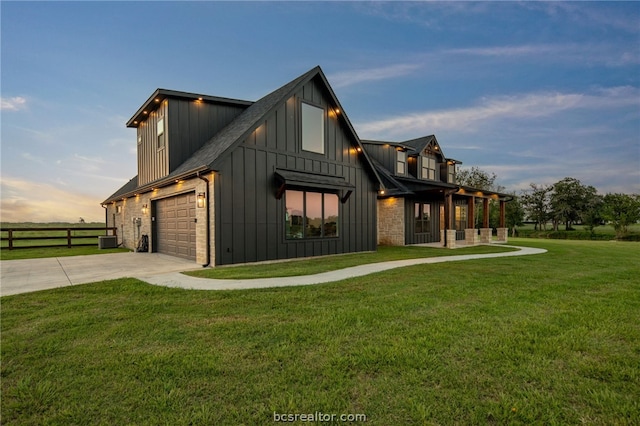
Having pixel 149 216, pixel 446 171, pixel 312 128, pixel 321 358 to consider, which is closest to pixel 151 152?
pixel 149 216

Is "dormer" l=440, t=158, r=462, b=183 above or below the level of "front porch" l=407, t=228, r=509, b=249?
above

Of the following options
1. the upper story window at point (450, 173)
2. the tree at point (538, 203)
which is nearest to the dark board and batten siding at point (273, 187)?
the upper story window at point (450, 173)

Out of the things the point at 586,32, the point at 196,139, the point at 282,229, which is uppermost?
the point at 586,32

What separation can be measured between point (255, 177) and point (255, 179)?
67 mm

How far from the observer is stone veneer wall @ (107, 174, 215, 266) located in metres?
8.95

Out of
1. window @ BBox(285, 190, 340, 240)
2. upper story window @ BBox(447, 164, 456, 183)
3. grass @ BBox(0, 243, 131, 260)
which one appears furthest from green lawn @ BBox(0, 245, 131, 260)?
upper story window @ BBox(447, 164, 456, 183)

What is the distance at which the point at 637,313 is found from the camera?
4.30m

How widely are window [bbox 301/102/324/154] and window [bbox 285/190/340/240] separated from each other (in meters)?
Answer: 1.87

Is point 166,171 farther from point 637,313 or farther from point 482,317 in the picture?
point 637,313

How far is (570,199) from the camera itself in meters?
37.2

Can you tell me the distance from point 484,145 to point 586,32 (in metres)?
14.6

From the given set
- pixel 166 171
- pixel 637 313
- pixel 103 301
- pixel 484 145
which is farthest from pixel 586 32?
pixel 103 301

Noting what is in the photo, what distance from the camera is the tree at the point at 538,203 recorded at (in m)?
39.1

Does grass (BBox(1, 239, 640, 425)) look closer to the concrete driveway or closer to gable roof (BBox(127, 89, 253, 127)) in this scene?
the concrete driveway
